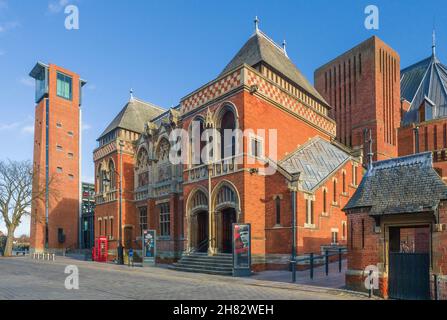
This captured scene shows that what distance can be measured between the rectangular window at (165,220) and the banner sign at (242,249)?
1106 cm

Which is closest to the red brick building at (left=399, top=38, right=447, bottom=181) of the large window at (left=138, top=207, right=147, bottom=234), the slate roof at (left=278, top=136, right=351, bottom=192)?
the slate roof at (left=278, top=136, right=351, bottom=192)

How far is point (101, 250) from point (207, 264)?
14603mm

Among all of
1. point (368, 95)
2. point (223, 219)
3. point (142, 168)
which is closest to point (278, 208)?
point (223, 219)

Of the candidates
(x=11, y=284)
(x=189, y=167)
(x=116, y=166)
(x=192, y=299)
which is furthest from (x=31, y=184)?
(x=192, y=299)

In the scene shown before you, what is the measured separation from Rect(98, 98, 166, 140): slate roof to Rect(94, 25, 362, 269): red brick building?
495 centimetres

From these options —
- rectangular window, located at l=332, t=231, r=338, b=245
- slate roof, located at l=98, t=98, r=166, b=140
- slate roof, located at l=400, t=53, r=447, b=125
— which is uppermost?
slate roof, located at l=400, t=53, r=447, b=125

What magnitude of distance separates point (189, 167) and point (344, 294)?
1423cm

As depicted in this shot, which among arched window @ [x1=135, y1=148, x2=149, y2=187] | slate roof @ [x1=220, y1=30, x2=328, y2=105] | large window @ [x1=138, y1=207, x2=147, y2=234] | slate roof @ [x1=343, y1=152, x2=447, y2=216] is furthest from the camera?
arched window @ [x1=135, y1=148, x2=149, y2=187]

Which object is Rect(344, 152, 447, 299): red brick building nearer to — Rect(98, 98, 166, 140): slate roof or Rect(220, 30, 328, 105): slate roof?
Rect(220, 30, 328, 105): slate roof

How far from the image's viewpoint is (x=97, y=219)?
3734 cm

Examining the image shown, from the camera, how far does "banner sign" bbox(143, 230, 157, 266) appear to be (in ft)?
80.7

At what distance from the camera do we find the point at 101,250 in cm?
3164

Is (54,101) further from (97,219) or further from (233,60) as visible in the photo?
(233,60)

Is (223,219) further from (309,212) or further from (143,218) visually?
(143,218)
